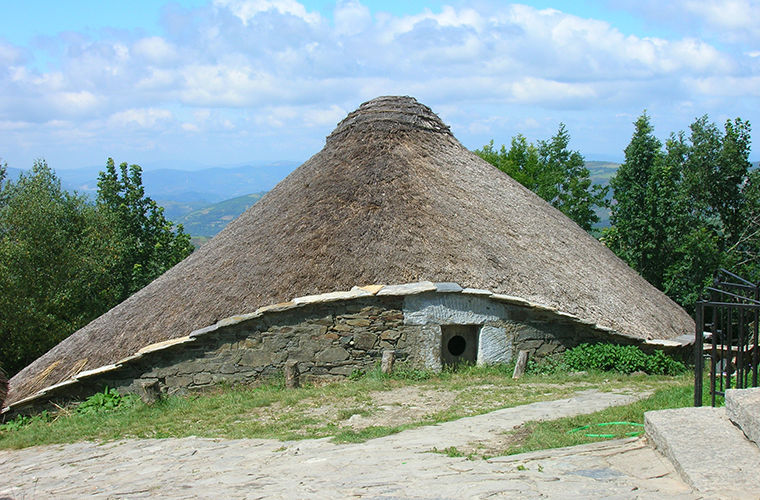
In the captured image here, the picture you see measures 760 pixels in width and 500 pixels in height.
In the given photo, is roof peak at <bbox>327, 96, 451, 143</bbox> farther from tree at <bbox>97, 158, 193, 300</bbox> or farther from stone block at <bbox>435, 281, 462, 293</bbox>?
tree at <bbox>97, 158, 193, 300</bbox>

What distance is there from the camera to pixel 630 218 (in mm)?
23281

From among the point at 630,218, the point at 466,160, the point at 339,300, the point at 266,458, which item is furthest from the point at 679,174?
the point at 266,458

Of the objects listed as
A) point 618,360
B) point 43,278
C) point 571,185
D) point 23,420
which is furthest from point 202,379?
point 571,185

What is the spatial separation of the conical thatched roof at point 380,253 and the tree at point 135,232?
7.90 metres

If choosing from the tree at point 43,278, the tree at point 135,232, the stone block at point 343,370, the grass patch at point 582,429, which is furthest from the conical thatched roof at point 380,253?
the tree at point 135,232

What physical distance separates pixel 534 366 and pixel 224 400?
5830 mm

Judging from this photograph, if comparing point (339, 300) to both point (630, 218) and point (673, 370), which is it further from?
point (630, 218)

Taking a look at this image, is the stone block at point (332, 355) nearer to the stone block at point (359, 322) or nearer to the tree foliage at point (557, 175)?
the stone block at point (359, 322)

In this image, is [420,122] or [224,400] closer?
[224,400]

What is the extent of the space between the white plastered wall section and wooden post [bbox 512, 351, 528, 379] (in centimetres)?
54

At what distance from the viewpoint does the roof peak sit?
645 inches

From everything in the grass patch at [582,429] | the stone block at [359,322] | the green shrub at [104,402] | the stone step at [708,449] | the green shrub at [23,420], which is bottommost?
the green shrub at [23,420]

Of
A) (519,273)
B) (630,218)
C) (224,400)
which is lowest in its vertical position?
(224,400)

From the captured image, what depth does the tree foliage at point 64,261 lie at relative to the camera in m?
19.4
